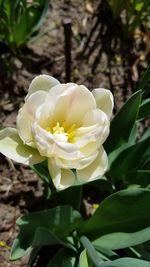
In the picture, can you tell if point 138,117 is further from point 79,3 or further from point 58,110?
point 79,3

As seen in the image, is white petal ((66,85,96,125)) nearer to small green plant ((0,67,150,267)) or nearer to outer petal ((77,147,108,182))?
small green plant ((0,67,150,267))

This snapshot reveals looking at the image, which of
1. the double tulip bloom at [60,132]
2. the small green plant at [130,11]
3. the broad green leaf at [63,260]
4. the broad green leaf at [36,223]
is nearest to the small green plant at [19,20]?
the small green plant at [130,11]

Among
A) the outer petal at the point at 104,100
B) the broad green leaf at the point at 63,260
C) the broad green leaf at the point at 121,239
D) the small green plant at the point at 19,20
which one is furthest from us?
the small green plant at the point at 19,20

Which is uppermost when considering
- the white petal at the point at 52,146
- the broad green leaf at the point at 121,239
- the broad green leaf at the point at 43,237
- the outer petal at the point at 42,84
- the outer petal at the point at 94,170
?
the outer petal at the point at 42,84

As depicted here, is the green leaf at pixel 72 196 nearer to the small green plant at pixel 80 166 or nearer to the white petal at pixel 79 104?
the small green plant at pixel 80 166

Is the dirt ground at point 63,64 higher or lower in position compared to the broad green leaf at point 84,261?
higher

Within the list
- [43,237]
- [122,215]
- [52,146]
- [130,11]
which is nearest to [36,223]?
[43,237]

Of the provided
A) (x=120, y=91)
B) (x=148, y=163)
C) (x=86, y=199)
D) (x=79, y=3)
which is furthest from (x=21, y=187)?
(x=79, y=3)

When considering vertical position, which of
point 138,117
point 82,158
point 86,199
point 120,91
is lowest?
point 86,199

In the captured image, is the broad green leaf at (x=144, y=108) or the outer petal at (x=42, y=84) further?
the broad green leaf at (x=144, y=108)
